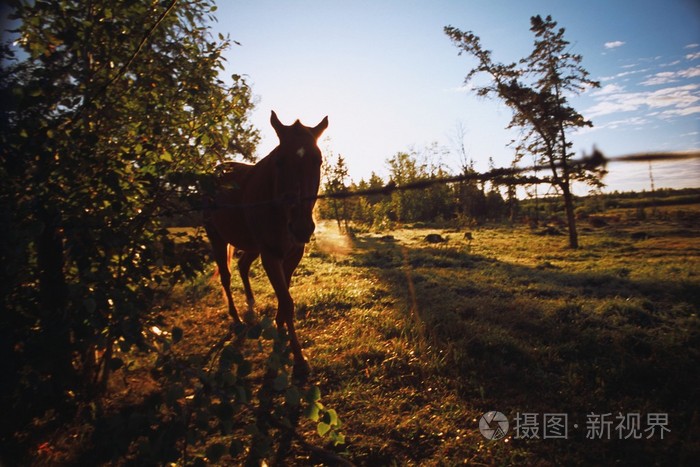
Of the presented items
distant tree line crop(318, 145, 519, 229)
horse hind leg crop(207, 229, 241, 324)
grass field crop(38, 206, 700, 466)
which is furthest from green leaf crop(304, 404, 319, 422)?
distant tree line crop(318, 145, 519, 229)

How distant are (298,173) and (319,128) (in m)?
1.12

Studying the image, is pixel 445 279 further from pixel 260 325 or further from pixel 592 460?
pixel 260 325

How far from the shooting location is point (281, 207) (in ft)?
14.0

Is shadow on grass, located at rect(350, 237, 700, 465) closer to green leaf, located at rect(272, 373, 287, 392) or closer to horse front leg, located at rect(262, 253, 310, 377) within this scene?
horse front leg, located at rect(262, 253, 310, 377)

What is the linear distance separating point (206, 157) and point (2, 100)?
147 cm

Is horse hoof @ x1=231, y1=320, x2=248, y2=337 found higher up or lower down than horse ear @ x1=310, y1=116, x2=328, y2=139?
lower down

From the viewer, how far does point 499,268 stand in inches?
441

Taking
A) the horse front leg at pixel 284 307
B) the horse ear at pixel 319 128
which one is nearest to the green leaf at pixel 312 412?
the horse front leg at pixel 284 307

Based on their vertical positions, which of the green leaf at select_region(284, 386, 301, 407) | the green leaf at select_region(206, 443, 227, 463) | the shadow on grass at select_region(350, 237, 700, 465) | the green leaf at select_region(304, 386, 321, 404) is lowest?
the shadow on grass at select_region(350, 237, 700, 465)

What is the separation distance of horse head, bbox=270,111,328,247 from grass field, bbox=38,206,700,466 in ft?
5.24

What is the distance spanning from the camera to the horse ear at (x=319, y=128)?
4.27 meters

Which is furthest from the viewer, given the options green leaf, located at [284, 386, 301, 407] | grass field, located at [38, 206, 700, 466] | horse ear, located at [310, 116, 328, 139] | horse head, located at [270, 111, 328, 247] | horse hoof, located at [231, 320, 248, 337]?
horse ear, located at [310, 116, 328, 139]

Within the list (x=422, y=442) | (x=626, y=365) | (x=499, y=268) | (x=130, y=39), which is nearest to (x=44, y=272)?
(x=130, y=39)

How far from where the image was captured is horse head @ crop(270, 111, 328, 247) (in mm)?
3533
